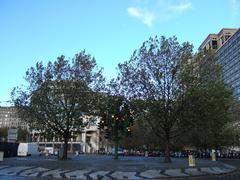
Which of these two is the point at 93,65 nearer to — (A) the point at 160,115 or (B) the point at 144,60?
(B) the point at 144,60

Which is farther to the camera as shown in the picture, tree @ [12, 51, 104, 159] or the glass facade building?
the glass facade building

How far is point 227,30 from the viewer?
7308 inches

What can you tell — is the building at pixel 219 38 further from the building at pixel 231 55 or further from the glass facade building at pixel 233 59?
the glass facade building at pixel 233 59

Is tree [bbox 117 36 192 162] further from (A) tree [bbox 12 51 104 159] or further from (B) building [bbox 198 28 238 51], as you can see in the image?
(B) building [bbox 198 28 238 51]

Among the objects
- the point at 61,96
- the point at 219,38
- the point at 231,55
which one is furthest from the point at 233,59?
the point at 61,96

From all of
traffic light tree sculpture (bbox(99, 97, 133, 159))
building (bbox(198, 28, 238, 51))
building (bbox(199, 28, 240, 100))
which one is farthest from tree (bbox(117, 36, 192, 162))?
building (bbox(198, 28, 238, 51))

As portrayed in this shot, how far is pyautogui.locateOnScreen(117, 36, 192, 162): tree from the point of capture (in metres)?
46.4

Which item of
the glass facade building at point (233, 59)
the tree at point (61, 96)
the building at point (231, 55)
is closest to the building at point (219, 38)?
the building at point (231, 55)

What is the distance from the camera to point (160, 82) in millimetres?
46719

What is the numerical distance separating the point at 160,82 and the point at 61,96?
47.2 ft

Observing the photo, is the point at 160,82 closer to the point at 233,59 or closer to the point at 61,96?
the point at 61,96

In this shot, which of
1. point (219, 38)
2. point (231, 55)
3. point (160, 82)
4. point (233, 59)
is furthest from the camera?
point (219, 38)

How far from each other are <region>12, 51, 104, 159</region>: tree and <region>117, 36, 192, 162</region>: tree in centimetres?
727

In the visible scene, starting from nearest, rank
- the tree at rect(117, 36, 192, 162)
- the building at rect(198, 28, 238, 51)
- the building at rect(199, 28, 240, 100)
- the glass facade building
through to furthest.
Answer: the tree at rect(117, 36, 192, 162) < the glass facade building < the building at rect(199, 28, 240, 100) < the building at rect(198, 28, 238, 51)
